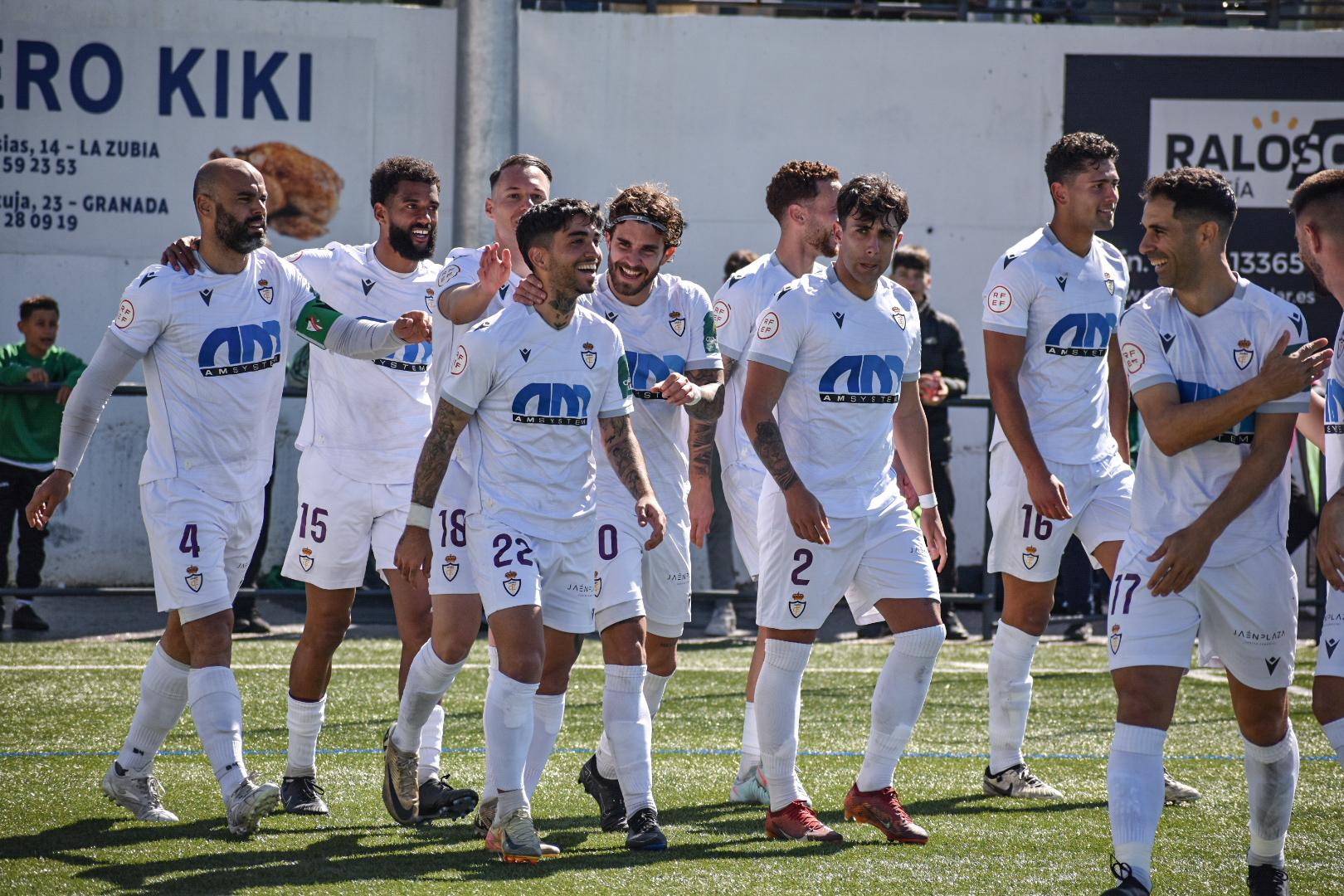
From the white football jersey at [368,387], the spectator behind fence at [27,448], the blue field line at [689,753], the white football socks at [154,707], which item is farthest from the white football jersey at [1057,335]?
the spectator behind fence at [27,448]

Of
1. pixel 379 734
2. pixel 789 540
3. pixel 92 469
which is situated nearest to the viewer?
pixel 789 540

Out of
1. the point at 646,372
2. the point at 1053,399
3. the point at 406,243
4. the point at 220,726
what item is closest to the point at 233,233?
the point at 406,243

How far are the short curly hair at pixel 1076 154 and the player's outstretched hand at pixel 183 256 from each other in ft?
10.5

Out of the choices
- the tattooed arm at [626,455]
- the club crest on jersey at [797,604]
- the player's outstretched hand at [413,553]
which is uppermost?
the tattooed arm at [626,455]

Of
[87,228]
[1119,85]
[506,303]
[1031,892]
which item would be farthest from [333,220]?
[1031,892]

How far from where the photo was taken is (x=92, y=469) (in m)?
12.3

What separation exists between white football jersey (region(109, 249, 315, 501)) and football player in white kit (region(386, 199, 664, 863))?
2.78 feet

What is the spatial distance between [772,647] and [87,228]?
8850 mm

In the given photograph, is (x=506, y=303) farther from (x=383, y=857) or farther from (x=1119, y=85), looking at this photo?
(x=1119, y=85)

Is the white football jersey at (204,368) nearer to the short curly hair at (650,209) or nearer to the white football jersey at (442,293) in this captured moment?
the white football jersey at (442,293)

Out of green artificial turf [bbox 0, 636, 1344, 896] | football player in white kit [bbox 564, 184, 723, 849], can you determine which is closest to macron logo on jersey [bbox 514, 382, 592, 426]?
football player in white kit [bbox 564, 184, 723, 849]

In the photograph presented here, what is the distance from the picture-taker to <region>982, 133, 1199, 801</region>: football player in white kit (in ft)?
20.2

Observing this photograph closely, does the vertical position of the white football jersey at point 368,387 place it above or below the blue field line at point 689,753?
above

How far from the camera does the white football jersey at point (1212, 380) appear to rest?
175 inches
